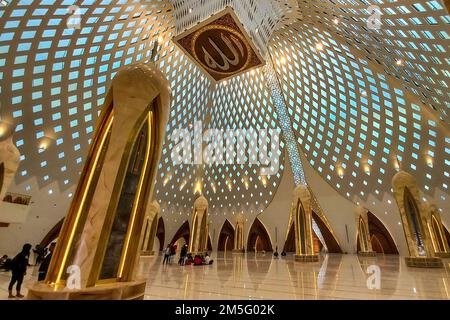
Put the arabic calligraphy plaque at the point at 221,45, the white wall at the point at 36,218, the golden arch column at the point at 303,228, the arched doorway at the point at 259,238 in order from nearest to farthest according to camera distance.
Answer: the golden arch column at the point at 303,228
the arabic calligraphy plaque at the point at 221,45
the white wall at the point at 36,218
the arched doorway at the point at 259,238

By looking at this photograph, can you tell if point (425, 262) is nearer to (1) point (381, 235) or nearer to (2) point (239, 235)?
(1) point (381, 235)

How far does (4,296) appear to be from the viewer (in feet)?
19.8

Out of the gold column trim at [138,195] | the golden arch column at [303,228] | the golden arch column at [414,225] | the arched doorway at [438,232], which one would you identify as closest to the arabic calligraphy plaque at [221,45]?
the golden arch column at [303,228]

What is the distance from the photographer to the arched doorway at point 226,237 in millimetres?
43750

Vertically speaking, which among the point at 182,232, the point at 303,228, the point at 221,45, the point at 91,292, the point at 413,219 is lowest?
the point at 91,292

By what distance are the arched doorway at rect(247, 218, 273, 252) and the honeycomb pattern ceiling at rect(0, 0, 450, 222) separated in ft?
46.6

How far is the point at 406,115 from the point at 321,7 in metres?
13.5

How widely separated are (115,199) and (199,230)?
17969 millimetres

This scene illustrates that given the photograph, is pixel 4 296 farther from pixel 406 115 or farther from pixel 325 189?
pixel 325 189

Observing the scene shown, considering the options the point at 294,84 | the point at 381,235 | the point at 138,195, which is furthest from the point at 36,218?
the point at 381,235

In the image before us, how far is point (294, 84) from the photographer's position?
29.8 metres

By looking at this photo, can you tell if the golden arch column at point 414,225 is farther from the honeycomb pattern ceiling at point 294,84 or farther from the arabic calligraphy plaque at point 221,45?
the arabic calligraphy plaque at point 221,45

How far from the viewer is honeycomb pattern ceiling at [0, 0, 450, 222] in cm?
1697

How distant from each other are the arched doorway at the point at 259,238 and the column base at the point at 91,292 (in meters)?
38.0
